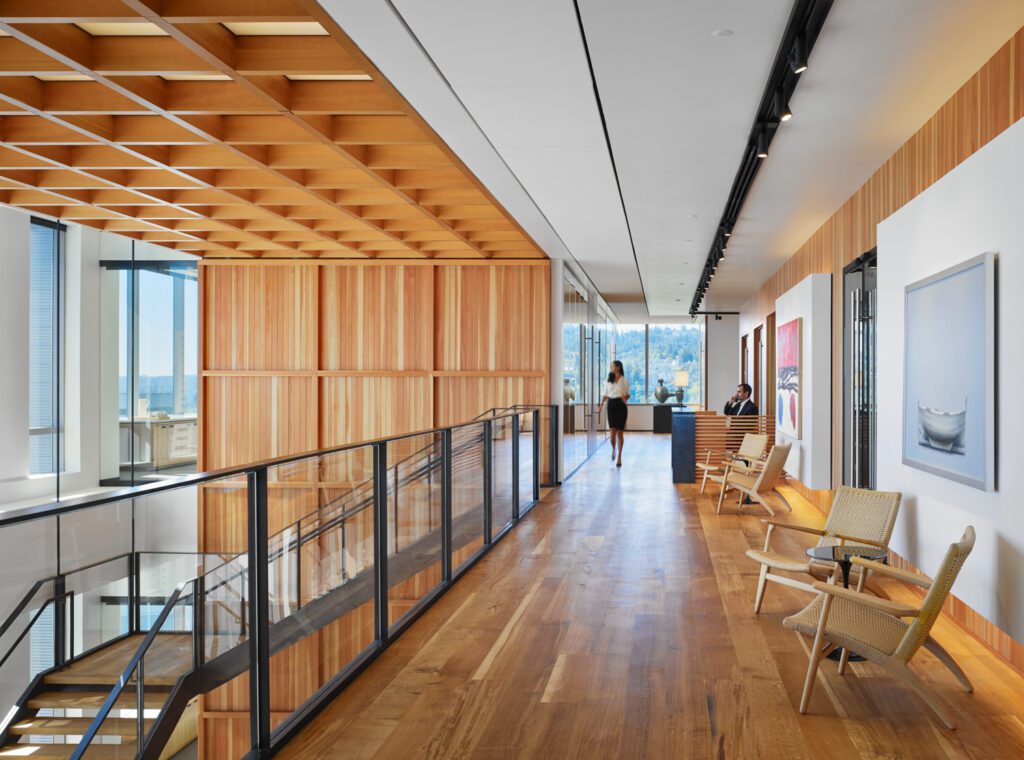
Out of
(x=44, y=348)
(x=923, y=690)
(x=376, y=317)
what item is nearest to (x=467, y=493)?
(x=923, y=690)

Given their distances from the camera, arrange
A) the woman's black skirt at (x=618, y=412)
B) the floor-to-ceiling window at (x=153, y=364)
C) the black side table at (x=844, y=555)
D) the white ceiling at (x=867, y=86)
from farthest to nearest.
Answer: the woman's black skirt at (x=618, y=412), the floor-to-ceiling window at (x=153, y=364), the black side table at (x=844, y=555), the white ceiling at (x=867, y=86)

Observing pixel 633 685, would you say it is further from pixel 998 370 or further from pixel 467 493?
pixel 467 493

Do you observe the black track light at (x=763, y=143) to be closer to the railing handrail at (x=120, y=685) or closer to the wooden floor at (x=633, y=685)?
the wooden floor at (x=633, y=685)

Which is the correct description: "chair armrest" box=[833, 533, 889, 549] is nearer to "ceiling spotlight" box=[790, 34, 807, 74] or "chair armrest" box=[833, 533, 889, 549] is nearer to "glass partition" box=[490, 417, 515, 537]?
"ceiling spotlight" box=[790, 34, 807, 74]

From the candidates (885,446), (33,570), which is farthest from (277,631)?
(885,446)

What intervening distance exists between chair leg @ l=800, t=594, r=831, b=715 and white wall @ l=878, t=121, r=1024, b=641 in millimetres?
837

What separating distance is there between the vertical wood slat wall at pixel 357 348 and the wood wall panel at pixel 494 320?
0.04 ft

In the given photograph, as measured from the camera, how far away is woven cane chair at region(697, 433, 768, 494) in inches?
399

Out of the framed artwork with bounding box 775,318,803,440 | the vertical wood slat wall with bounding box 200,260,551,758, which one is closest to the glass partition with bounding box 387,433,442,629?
the framed artwork with bounding box 775,318,803,440

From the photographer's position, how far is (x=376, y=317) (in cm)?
1223

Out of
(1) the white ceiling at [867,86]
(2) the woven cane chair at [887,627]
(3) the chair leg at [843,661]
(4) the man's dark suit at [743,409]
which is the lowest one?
(3) the chair leg at [843,661]

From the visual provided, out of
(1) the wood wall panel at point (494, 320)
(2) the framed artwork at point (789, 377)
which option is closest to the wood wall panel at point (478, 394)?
(1) the wood wall panel at point (494, 320)

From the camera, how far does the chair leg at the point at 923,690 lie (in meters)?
3.48

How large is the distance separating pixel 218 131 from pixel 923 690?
17.9ft
